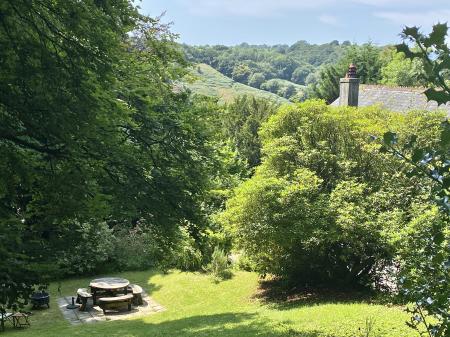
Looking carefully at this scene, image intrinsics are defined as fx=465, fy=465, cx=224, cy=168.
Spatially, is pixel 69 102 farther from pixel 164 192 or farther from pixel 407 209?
pixel 407 209

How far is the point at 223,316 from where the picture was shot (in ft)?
39.0

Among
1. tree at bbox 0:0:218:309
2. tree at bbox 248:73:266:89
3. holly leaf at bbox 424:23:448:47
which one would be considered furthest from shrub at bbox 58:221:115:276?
tree at bbox 248:73:266:89

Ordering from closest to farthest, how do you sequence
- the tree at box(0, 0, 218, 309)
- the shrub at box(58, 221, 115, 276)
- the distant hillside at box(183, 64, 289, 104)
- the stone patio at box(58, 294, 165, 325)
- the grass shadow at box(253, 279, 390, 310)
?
the tree at box(0, 0, 218, 309), the shrub at box(58, 221, 115, 276), the grass shadow at box(253, 279, 390, 310), the stone patio at box(58, 294, 165, 325), the distant hillside at box(183, 64, 289, 104)

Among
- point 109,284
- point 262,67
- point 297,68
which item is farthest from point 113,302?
point 297,68

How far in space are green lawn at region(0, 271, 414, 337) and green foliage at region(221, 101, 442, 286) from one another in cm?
143

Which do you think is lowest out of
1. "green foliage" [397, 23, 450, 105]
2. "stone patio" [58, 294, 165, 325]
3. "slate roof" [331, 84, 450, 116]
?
"stone patio" [58, 294, 165, 325]

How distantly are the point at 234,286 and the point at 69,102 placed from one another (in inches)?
448

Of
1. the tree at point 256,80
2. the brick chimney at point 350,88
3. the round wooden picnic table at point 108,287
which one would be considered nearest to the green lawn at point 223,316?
the round wooden picnic table at point 108,287

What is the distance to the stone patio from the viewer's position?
13625 millimetres

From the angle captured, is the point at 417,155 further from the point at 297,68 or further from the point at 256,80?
the point at 297,68

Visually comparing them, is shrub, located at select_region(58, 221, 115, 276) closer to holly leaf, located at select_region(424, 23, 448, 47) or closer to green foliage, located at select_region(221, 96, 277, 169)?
holly leaf, located at select_region(424, 23, 448, 47)

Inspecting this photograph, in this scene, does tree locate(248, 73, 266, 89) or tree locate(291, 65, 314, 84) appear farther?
tree locate(291, 65, 314, 84)

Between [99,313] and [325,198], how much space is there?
7767 millimetres

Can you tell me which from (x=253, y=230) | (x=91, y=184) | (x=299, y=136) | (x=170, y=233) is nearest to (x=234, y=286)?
(x=253, y=230)
